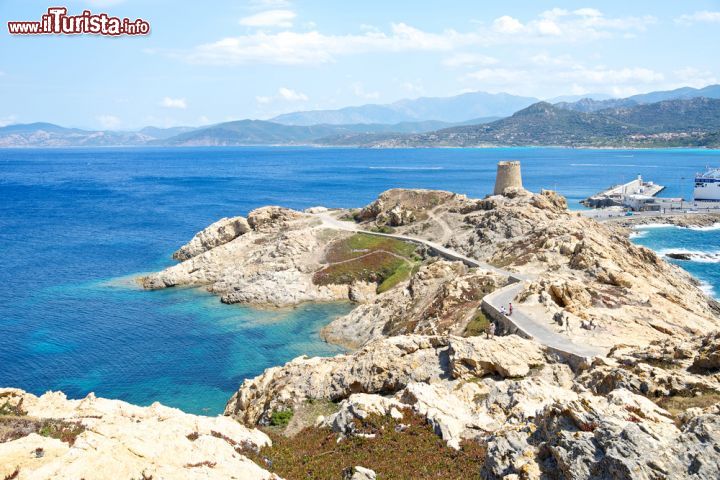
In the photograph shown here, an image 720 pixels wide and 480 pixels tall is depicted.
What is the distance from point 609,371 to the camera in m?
26.5

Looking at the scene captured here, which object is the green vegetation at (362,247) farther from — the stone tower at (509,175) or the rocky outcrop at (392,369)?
the rocky outcrop at (392,369)

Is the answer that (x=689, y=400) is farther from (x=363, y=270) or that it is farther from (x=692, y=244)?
(x=692, y=244)

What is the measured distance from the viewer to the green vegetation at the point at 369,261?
74000mm

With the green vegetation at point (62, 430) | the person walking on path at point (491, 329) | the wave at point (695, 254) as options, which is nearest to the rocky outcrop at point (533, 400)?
the person walking on path at point (491, 329)

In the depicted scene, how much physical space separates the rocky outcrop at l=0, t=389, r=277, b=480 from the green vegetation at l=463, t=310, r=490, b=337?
71.4ft

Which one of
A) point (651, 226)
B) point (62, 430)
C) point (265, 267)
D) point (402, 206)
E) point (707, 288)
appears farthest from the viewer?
point (651, 226)

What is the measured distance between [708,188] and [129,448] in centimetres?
15583

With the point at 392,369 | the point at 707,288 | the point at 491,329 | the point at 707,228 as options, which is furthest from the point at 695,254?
the point at 392,369

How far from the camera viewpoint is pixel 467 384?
28953 millimetres

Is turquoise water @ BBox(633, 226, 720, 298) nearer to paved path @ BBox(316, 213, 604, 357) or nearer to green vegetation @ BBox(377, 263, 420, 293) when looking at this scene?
paved path @ BBox(316, 213, 604, 357)

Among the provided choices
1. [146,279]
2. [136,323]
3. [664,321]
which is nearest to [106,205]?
[146,279]

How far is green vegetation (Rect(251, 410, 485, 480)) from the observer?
19484 millimetres

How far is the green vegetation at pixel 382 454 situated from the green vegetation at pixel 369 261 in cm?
4772

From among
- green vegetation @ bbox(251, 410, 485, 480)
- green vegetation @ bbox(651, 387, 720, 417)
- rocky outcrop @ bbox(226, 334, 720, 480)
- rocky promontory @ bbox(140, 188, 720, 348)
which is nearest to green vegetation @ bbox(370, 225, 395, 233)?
rocky promontory @ bbox(140, 188, 720, 348)
